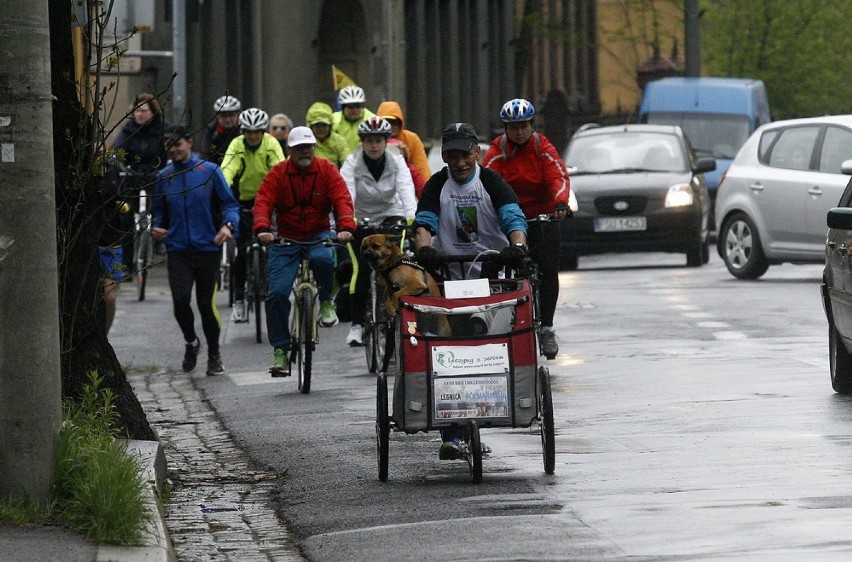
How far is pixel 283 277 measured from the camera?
547 inches

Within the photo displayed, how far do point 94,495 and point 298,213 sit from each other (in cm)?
648

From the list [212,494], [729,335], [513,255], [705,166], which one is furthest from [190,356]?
[705,166]

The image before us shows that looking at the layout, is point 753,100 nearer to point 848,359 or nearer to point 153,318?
point 153,318

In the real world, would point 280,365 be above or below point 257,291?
below

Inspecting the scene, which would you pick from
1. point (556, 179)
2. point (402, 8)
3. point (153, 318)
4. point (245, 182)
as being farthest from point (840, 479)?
point (402, 8)

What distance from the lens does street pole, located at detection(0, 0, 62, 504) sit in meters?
7.76

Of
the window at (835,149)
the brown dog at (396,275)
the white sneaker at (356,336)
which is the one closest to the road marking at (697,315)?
the white sneaker at (356,336)

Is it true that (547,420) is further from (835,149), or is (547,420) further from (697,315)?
(835,149)

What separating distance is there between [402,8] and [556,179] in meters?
32.1

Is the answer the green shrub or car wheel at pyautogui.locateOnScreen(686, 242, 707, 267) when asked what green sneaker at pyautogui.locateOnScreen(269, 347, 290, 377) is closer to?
the green shrub

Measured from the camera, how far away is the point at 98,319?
999 cm

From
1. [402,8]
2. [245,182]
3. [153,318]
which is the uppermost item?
[402,8]

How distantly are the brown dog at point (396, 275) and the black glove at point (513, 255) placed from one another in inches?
14.7

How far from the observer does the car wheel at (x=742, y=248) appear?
22.4m
